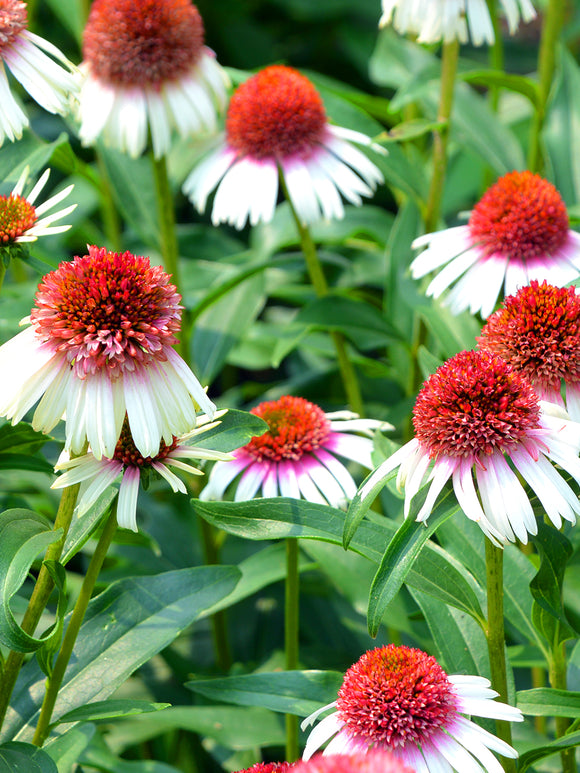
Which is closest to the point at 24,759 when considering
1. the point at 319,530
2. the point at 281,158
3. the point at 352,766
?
the point at 319,530

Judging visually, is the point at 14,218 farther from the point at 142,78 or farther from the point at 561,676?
the point at 561,676

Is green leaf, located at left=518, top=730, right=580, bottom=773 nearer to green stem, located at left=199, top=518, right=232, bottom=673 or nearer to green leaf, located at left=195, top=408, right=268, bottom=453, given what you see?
green leaf, located at left=195, top=408, right=268, bottom=453

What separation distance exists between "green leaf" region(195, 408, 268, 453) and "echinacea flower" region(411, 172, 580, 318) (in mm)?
363

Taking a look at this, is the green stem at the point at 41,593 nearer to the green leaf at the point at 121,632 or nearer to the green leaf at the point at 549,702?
the green leaf at the point at 121,632

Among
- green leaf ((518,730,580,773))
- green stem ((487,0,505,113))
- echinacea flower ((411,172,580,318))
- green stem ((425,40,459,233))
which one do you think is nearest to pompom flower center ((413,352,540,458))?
green leaf ((518,730,580,773))

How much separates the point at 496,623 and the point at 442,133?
0.87 meters

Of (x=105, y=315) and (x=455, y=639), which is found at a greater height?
(x=105, y=315)

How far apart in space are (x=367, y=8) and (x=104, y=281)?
205 cm

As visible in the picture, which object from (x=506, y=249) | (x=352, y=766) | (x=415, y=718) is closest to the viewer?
(x=352, y=766)

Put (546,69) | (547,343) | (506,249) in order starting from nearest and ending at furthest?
(547,343)
(506,249)
(546,69)

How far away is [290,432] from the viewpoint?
1.04 meters

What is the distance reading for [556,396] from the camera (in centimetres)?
79

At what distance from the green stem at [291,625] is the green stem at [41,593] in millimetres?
297

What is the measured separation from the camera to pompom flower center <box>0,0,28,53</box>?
3.04 ft
